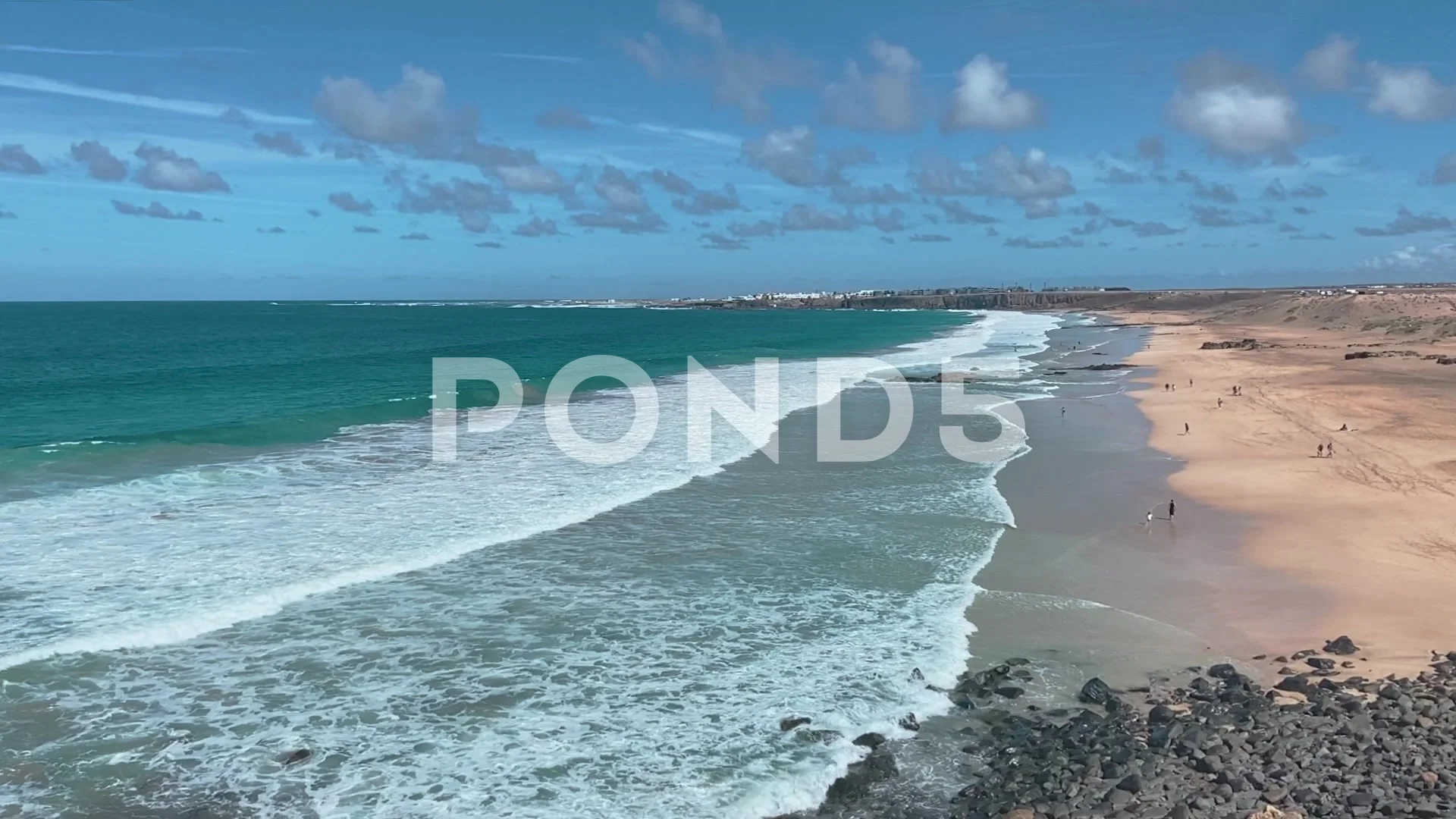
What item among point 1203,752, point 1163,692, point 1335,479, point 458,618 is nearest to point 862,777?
point 1203,752

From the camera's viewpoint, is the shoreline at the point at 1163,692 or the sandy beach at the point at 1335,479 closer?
the shoreline at the point at 1163,692

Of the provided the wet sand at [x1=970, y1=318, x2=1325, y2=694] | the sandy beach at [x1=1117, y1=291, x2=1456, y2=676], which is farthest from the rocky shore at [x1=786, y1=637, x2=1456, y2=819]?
the sandy beach at [x1=1117, y1=291, x2=1456, y2=676]

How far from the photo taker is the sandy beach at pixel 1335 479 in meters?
12.5

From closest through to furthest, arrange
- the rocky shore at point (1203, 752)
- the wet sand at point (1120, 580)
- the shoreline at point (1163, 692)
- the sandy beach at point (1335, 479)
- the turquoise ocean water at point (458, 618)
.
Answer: the rocky shore at point (1203, 752) < the shoreline at point (1163, 692) < the turquoise ocean water at point (458, 618) < the wet sand at point (1120, 580) < the sandy beach at point (1335, 479)

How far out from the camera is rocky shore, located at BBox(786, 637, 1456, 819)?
7.81 m

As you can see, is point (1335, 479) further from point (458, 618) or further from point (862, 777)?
point (458, 618)

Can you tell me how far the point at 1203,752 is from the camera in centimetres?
869

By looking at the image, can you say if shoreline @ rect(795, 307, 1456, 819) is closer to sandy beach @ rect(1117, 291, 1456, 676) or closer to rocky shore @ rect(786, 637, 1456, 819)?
rocky shore @ rect(786, 637, 1456, 819)

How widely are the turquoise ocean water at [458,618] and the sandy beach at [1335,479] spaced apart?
4931 mm

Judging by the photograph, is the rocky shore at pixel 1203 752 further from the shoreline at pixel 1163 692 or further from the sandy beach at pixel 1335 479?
the sandy beach at pixel 1335 479

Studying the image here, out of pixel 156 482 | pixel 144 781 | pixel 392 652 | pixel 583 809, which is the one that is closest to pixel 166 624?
pixel 392 652

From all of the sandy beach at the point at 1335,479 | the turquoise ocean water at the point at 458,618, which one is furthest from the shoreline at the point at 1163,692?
the turquoise ocean water at the point at 458,618

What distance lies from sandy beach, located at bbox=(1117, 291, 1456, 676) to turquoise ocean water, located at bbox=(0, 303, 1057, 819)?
16.2ft

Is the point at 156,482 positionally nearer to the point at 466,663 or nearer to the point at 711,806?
Result: the point at 466,663
